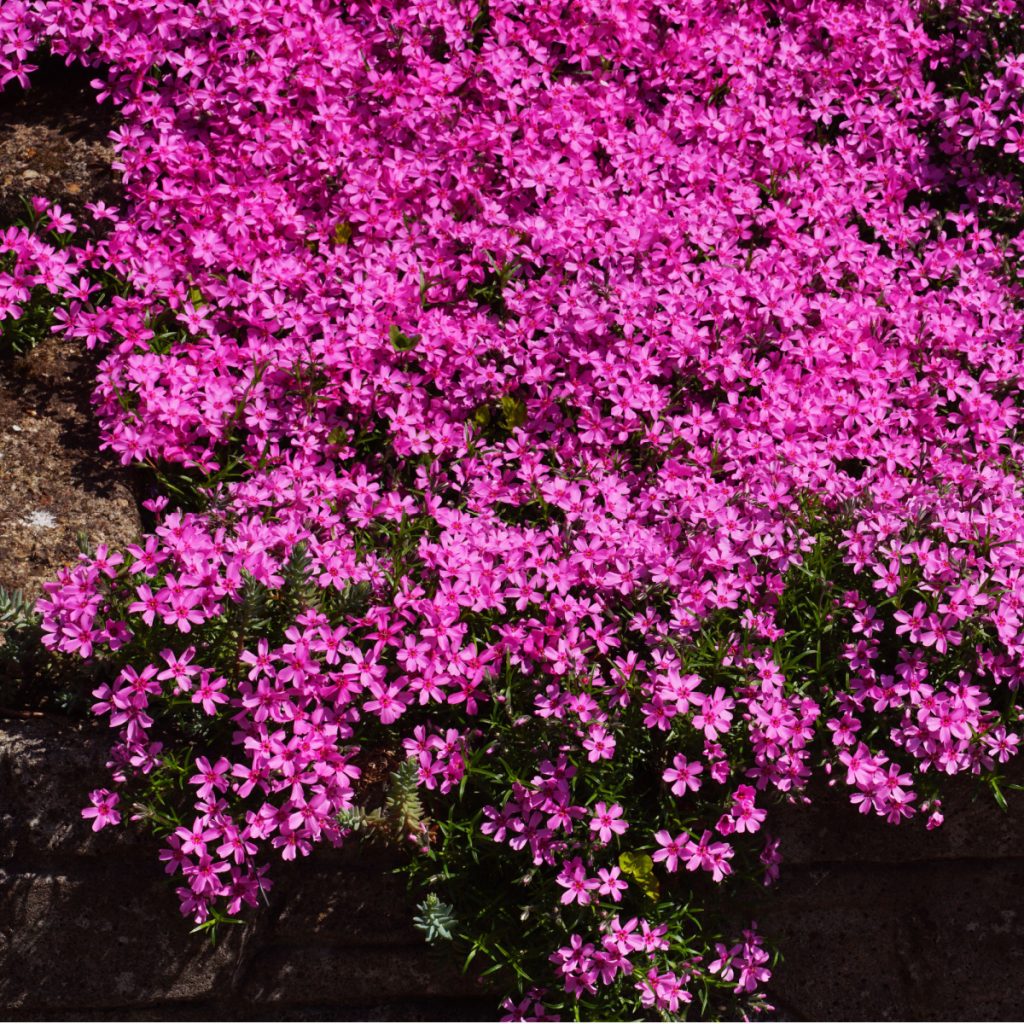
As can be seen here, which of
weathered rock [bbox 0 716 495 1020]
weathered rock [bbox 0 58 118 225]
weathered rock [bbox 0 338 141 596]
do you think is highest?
weathered rock [bbox 0 58 118 225]

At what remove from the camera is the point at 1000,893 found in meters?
4.90

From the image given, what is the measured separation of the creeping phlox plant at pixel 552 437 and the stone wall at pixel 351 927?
0.21 meters

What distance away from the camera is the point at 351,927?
4574 mm

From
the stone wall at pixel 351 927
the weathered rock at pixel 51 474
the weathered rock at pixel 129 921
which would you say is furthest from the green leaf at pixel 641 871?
the weathered rock at pixel 51 474

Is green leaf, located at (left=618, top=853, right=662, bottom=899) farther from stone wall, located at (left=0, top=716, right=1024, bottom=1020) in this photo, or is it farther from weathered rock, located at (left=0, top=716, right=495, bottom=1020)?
weathered rock, located at (left=0, top=716, right=495, bottom=1020)

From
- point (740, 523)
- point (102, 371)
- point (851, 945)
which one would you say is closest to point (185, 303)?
point (102, 371)

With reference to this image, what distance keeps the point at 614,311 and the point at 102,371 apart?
97.9 inches

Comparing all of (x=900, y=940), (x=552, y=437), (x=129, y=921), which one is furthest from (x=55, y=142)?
(x=900, y=940)

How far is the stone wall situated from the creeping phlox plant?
0.21m

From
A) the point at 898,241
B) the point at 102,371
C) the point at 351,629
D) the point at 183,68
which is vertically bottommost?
the point at 351,629

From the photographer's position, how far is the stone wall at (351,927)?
14.7ft

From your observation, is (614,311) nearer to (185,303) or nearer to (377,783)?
(185,303)

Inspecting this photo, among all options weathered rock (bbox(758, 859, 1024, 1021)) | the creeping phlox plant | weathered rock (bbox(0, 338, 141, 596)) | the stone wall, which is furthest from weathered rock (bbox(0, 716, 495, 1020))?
weathered rock (bbox(758, 859, 1024, 1021))

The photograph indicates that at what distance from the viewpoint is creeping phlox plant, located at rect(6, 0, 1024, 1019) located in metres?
4.36
